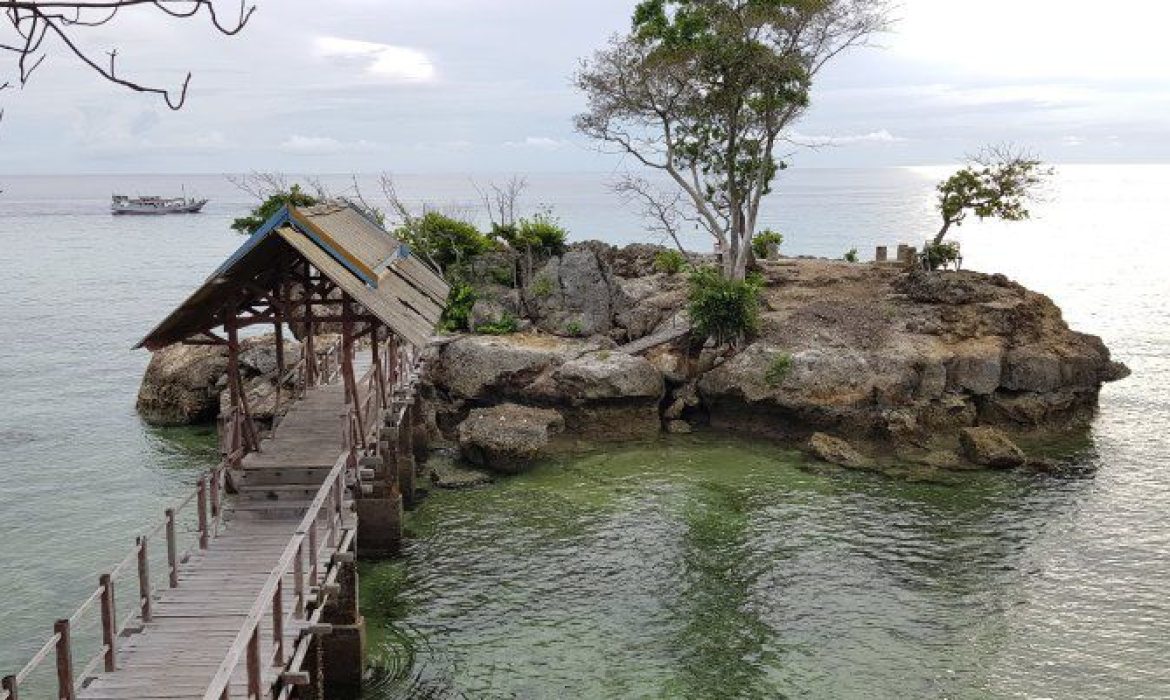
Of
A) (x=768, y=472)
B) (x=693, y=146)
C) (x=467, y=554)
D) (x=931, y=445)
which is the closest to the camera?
(x=467, y=554)

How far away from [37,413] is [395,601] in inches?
1115

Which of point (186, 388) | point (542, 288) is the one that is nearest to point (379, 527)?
point (186, 388)

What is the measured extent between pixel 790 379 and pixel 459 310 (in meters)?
14.3

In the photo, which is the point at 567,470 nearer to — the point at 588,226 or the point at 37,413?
the point at 37,413

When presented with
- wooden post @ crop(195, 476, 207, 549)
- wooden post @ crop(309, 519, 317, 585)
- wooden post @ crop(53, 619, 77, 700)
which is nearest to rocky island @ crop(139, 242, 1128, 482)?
wooden post @ crop(195, 476, 207, 549)

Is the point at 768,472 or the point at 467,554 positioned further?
the point at 768,472

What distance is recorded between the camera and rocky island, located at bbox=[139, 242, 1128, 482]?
34.4 m

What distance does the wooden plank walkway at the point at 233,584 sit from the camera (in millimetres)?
13039

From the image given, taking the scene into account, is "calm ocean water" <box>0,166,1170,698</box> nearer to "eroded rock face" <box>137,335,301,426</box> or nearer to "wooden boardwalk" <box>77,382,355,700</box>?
"eroded rock face" <box>137,335,301,426</box>

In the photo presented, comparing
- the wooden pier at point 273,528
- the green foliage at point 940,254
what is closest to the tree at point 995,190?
the green foliage at point 940,254

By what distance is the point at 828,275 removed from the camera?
45250 millimetres

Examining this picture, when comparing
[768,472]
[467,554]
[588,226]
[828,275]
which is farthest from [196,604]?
[588,226]

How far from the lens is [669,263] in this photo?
48594mm

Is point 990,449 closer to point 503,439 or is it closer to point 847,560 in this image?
point 847,560
